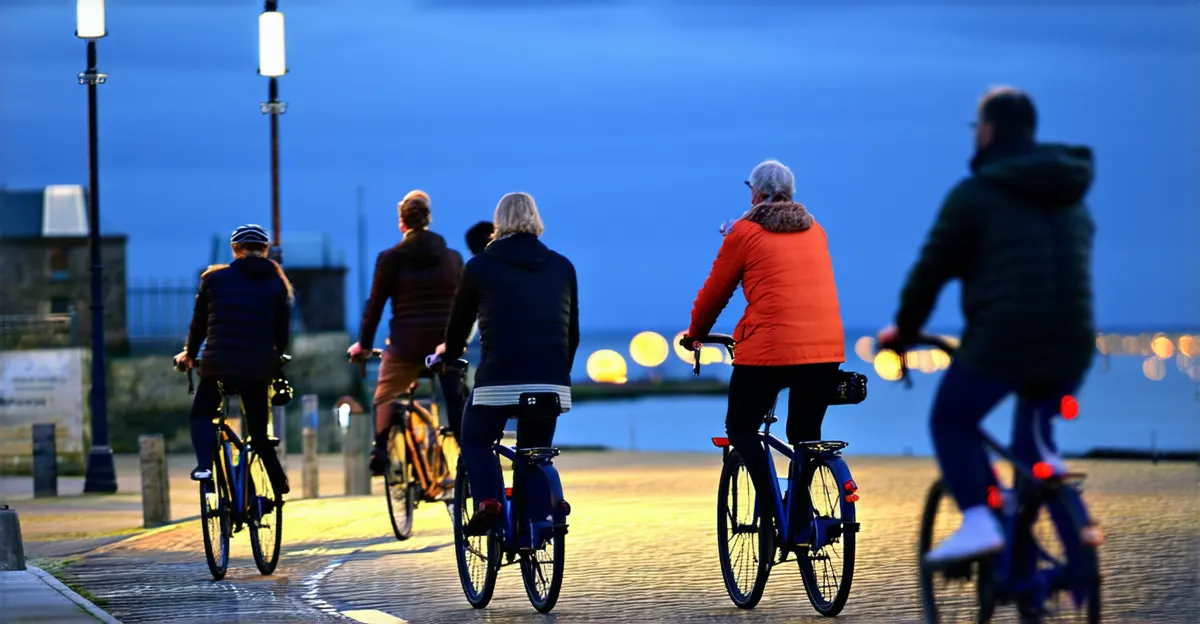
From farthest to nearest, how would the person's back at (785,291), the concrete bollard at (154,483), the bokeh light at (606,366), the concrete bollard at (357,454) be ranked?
the bokeh light at (606,366), the concrete bollard at (357,454), the concrete bollard at (154,483), the person's back at (785,291)

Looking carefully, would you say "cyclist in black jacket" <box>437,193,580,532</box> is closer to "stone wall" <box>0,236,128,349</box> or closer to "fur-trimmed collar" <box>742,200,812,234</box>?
"fur-trimmed collar" <box>742,200,812,234</box>

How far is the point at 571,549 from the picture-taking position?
11.8m

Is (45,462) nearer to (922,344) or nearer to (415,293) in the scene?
(415,293)

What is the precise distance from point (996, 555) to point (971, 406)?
1.70 feet

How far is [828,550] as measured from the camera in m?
8.80

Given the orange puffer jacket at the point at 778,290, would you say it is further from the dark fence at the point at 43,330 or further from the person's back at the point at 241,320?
the dark fence at the point at 43,330

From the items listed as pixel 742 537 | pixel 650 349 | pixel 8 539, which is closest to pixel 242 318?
pixel 8 539

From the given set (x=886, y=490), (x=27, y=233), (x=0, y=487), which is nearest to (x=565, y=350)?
(x=886, y=490)

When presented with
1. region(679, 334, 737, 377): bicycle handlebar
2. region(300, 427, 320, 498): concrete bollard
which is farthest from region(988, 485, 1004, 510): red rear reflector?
region(300, 427, 320, 498): concrete bollard

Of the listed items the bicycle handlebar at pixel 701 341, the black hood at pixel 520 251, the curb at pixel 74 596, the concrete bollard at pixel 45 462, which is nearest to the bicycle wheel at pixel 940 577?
the bicycle handlebar at pixel 701 341

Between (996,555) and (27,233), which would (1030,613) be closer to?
(996,555)

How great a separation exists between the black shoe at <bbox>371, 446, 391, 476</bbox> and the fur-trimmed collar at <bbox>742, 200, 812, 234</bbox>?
448 centimetres

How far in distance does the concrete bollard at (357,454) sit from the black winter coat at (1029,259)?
10.7m

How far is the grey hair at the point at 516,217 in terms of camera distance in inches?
356
